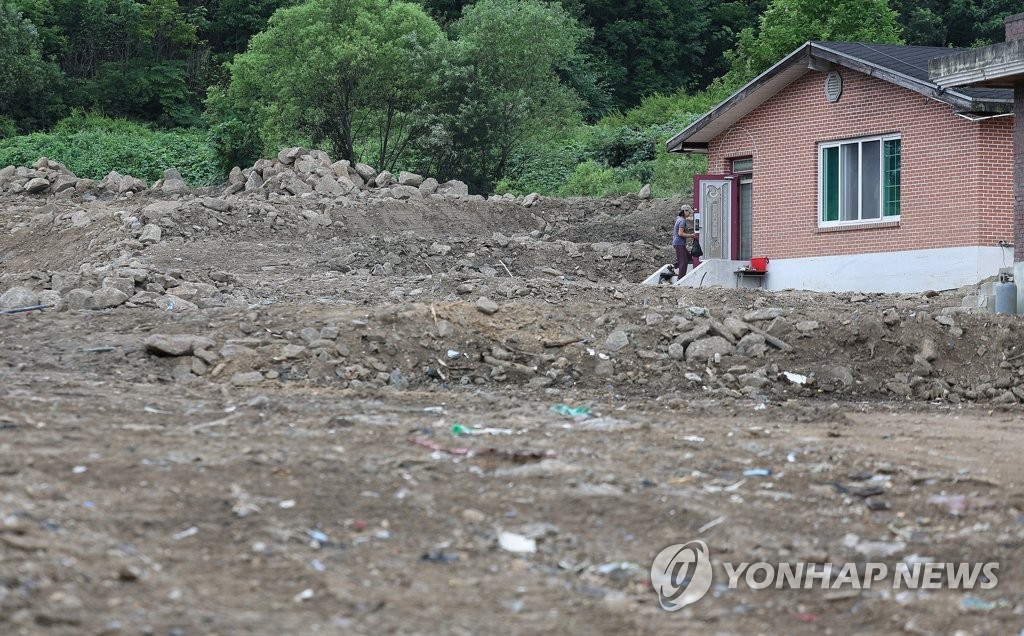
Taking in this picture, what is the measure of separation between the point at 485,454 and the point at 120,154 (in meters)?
34.7

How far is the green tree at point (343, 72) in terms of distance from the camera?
108ft

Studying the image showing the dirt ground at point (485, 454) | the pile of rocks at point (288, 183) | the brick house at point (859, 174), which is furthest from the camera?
the pile of rocks at point (288, 183)

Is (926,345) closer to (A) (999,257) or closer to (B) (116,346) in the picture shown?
(A) (999,257)

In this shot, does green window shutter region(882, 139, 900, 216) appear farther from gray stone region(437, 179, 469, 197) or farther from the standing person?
gray stone region(437, 179, 469, 197)

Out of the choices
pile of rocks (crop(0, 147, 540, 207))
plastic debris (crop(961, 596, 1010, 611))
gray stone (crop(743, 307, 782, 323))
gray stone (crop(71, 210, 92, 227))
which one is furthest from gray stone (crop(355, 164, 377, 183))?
plastic debris (crop(961, 596, 1010, 611))

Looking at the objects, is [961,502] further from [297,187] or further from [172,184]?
[172,184]

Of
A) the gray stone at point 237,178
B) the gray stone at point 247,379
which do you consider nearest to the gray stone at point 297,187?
the gray stone at point 237,178

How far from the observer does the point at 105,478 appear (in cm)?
691

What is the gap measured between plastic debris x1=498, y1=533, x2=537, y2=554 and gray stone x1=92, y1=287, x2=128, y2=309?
9.50m

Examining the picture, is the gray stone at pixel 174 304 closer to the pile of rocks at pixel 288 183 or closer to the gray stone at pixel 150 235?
the gray stone at pixel 150 235

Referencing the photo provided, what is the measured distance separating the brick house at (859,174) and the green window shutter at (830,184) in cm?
2

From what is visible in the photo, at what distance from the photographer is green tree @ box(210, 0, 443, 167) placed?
32844 millimetres

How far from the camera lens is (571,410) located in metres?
10.5

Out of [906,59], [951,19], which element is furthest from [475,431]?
[951,19]
